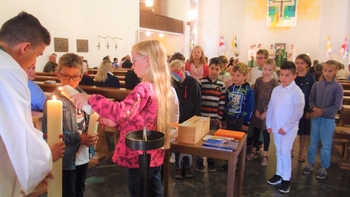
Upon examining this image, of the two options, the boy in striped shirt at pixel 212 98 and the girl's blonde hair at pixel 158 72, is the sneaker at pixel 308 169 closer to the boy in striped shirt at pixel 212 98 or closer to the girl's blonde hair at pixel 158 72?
the boy in striped shirt at pixel 212 98

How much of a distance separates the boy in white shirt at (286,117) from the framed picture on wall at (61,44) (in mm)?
8240

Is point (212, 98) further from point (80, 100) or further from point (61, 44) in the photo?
point (61, 44)

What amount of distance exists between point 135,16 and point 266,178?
10998mm

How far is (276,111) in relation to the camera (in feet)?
10.8

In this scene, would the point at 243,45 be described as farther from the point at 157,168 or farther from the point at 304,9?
the point at 157,168

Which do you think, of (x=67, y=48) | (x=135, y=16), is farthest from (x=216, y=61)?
(x=135, y=16)

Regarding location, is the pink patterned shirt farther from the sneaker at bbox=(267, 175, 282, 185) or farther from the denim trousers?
the denim trousers

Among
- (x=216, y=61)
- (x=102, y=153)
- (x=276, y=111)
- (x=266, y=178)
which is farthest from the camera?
(x=102, y=153)

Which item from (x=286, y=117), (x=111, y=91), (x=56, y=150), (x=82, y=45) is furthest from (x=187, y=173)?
(x=82, y=45)

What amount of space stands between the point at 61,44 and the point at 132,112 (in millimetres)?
9115

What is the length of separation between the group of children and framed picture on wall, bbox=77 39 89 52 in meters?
7.93

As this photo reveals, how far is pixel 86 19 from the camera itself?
→ 1084 centimetres

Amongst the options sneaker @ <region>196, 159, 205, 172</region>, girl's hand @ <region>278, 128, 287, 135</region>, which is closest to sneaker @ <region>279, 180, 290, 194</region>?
girl's hand @ <region>278, 128, 287, 135</region>

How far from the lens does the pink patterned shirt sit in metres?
1.54
